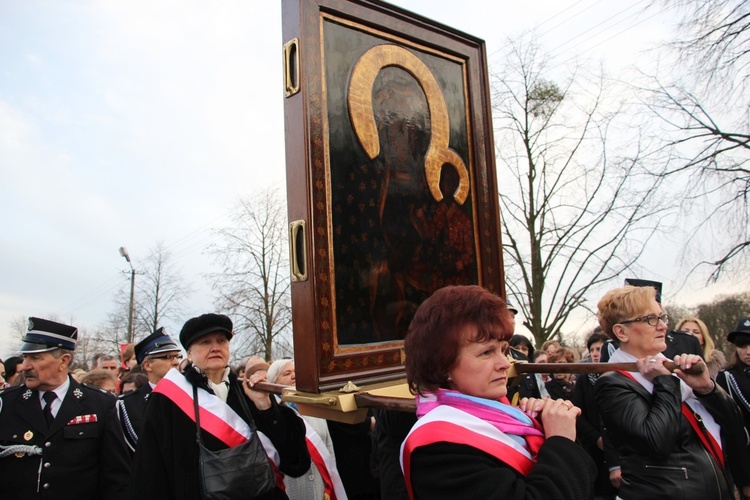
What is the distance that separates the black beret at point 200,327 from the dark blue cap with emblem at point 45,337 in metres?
1.29

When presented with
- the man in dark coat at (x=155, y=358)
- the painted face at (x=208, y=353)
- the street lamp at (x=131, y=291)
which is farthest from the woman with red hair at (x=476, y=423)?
the street lamp at (x=131, y=291)

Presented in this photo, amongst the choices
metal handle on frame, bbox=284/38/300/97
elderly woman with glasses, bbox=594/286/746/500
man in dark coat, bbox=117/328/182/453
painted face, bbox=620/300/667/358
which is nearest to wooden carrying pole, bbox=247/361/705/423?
elderly woman with glasses, bbox=594/286/746/500

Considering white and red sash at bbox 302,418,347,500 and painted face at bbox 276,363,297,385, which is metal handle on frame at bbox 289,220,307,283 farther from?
painted face at bbox 276,363,297,385

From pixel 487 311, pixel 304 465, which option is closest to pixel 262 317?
pixel 304 465

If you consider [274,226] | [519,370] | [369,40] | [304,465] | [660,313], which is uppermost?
[274,226]

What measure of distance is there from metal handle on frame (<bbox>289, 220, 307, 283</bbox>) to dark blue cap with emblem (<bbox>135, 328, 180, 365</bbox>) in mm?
3047

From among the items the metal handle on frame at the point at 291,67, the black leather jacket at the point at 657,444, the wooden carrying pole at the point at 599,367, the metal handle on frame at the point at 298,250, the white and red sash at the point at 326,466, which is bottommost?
the white and red sash at the point at 326,466

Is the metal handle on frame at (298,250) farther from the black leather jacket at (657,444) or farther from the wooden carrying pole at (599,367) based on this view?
the black leather jacket at (657,444)

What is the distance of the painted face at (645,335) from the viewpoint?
3.14 meters

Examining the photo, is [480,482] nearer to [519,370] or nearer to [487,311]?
[487,311]

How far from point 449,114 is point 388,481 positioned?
2.13 meters

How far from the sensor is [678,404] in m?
2.88

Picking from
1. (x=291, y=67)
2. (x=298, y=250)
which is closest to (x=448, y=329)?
(x=298, y=250)

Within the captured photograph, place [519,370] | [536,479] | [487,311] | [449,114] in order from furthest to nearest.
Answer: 1. [449,114]
2. [519,370]
3. [487,311]
4. [536,479]
